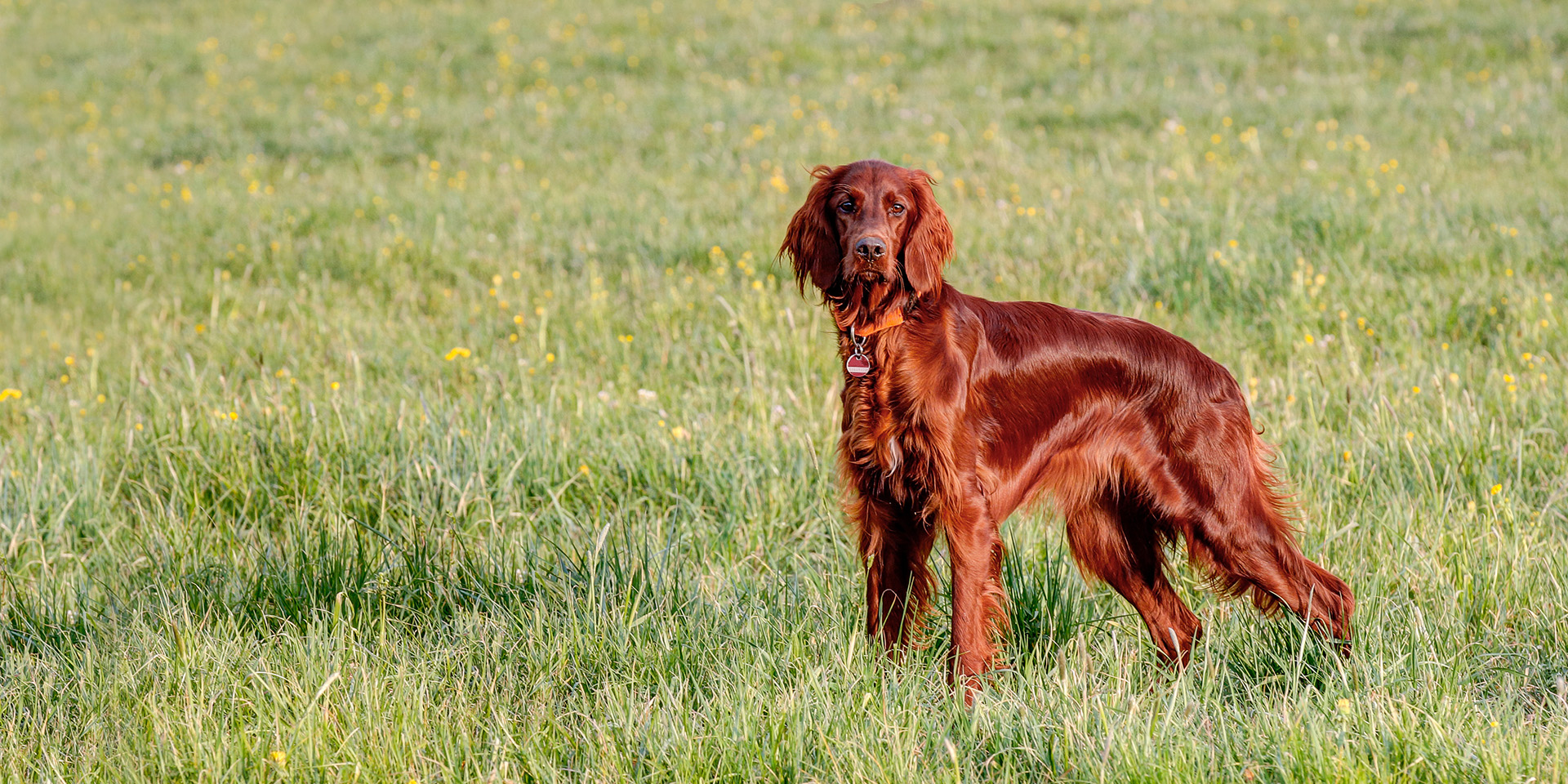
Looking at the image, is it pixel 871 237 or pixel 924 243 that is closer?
pixel 871 237

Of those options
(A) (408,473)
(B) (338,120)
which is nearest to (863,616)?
(A) (408,473)

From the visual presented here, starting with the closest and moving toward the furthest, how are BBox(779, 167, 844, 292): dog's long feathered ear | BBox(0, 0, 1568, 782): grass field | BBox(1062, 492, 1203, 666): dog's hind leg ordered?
BBox(0, 0, 1568, 782): grass field → BBox(779, 167, 844, 292): dog's long feathered ear → BBox(1062, 492, 1203, 666): dog's hind leg

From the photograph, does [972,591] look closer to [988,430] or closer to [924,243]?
[988,430]

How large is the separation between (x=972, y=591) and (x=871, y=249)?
2.30ft

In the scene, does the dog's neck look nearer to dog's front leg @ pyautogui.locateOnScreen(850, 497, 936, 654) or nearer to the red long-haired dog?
the red long-haired dog

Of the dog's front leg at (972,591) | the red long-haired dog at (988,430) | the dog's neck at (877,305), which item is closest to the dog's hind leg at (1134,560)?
the red long-haired dog at (988,430)

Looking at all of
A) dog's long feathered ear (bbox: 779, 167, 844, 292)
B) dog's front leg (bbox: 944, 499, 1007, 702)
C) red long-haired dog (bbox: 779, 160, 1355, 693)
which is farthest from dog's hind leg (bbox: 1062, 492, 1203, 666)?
dog's long feathered ear (bbox: 779, 167, 844, 292)

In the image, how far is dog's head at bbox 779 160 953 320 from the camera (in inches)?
96.7

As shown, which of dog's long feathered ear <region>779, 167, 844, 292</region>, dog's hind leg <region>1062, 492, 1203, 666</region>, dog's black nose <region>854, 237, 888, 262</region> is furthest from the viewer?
dog's hind leg <region>1062, 492, 1203, 666</region>

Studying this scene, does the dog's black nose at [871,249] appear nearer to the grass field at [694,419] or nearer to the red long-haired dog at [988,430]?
the red long-haired dog at [988,430]

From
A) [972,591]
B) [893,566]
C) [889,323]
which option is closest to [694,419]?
[893,566]

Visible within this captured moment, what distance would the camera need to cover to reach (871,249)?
2.41 metres

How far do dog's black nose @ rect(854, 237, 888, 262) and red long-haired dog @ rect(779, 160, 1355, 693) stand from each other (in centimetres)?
2

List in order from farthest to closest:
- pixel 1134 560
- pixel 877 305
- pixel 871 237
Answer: pixel 1134 560 < pixel 877 305 < pixel 871 237
